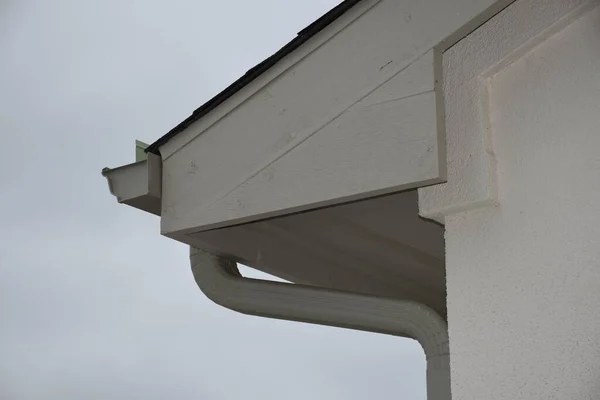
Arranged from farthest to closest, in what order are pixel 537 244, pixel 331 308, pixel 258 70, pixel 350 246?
pixel 350 246 < pixel 331 308 < pixel 258 70 < pixel 537 244

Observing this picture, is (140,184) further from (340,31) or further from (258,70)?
(340,31)

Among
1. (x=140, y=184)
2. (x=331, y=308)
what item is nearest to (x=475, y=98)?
(x=331, y=308)

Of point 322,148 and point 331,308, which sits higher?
point 322,148

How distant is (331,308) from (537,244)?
1.33 meters

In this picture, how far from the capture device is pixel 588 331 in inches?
91.9

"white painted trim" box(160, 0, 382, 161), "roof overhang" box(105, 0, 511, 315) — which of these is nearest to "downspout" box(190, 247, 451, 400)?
"roof overhang" box(105, 0, 511, 315)

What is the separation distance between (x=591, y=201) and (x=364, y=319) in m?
1.40

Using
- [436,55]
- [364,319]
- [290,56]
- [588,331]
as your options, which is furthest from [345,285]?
[588,331]

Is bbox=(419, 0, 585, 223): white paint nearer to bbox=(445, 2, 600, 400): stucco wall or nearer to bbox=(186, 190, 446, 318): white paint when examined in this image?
bbox=(445, 2, 600, 400): stucco wall

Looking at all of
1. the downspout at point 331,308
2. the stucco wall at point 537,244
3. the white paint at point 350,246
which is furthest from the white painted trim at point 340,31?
the downspout at point 331,308

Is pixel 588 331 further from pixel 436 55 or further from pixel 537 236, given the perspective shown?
pixel 436 55

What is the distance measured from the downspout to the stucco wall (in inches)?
36.2

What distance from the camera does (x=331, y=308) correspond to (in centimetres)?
367

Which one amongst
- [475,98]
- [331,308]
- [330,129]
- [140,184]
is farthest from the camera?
[331,308]
